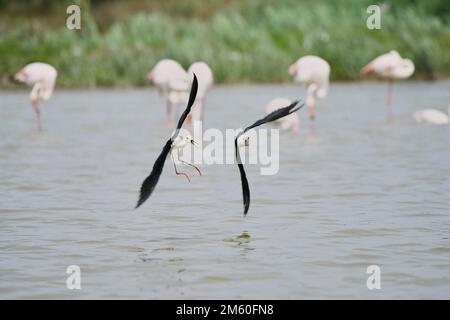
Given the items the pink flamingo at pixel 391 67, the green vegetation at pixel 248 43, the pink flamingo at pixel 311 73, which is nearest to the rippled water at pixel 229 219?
the pink flamingo at pixel 311 73

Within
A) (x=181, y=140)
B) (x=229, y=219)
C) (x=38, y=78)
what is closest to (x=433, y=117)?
(x=38, y=78)

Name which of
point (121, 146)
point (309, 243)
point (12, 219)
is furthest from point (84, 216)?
point (121, 146)

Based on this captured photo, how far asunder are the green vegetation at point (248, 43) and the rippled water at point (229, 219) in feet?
25.8

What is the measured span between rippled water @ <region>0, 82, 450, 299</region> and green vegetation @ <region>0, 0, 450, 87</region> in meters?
7.87

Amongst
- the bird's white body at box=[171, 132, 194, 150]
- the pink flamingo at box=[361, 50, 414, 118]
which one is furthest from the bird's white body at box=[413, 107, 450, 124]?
the bird's white body at box=[171, 132, 194, 150]

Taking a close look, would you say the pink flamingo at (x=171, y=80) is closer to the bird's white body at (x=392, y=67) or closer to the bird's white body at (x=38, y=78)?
the bird's white body at (x=38, y=78)

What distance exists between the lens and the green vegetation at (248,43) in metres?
23.5

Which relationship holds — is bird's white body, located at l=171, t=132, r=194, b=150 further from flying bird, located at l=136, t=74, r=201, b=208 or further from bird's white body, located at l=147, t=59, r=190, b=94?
bird's white body, located at l=147, t=59, r=190, b=94

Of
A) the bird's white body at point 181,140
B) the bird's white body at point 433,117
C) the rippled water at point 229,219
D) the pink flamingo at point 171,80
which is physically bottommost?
the rippled water at point 229,219

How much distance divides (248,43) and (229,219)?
55.9 feet

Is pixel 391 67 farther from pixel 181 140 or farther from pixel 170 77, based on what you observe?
pixel 181 140

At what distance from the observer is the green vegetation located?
23516 mm

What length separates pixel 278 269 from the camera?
6.62m
